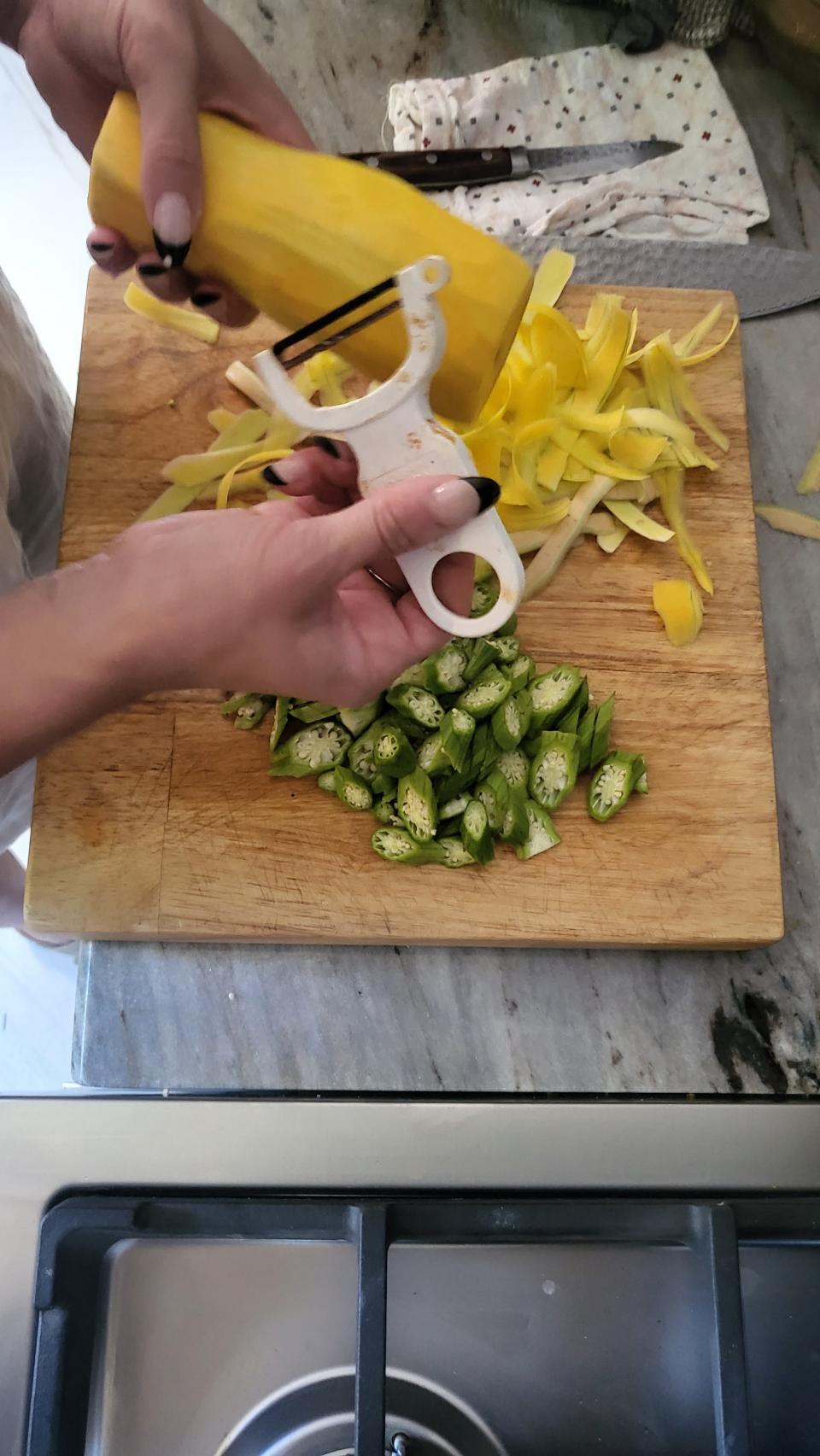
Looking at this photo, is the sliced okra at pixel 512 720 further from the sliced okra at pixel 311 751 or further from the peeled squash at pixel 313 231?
the peeled squash at pixel 313 231

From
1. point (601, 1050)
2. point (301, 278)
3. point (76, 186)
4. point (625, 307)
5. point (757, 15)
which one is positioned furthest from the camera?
point (76, 186)

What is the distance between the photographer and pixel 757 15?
162 cm

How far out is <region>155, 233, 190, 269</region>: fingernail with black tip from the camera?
0.88 metres

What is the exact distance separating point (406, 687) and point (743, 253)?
0.88 meters

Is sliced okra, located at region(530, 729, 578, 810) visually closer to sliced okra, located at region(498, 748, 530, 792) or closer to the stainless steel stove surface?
sliced okra, located at region(498, 748, 530, 792)

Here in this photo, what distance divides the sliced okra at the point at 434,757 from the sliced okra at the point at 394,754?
0.01 metres

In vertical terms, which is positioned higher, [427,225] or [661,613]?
[427,225]

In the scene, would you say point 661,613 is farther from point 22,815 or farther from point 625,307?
point 22,815

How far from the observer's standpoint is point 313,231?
0.91m

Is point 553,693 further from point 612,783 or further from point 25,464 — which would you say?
point 25,464

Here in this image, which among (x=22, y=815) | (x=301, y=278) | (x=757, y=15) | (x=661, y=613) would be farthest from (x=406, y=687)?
(x=757, y=15)

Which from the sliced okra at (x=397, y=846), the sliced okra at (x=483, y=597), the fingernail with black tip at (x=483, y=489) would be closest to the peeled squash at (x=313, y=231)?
the fingernail with black tip at (x=483, y=489)

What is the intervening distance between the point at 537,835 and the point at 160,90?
837 mm

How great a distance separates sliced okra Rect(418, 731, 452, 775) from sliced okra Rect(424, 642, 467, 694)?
0.19ft
